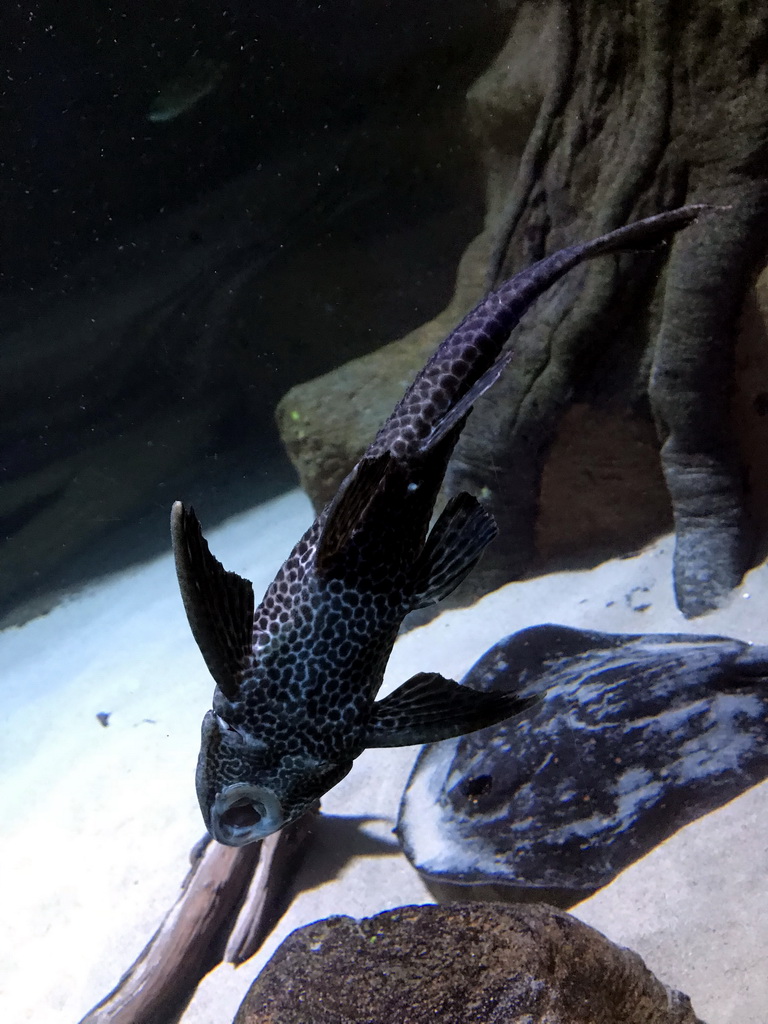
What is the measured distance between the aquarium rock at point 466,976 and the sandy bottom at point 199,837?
0.43m

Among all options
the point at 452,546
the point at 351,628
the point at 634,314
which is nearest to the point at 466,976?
the point at 351,628

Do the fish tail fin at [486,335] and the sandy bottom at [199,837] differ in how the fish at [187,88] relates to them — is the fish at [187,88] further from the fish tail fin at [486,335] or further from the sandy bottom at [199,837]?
the fish tail fin at [486,335]

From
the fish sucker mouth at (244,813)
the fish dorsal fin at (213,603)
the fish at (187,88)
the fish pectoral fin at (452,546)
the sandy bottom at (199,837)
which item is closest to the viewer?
the fish dorsal fin at (213,603)

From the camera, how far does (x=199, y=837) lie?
14.0 feet

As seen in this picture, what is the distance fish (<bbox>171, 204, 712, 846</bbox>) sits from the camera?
1.96 m

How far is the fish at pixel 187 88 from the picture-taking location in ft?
29.2

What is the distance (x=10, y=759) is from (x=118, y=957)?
334cm

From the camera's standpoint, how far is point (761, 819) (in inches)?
108

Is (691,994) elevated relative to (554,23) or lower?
lower

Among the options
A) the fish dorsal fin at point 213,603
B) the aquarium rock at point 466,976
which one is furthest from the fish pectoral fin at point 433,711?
the aquarium rock at point 466,976

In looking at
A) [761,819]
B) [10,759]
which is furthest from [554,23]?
[10,759]

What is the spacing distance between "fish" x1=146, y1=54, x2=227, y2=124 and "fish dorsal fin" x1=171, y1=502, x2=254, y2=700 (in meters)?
9.37

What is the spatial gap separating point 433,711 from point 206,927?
2.28 m

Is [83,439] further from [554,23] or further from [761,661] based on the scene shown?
[761,661]
